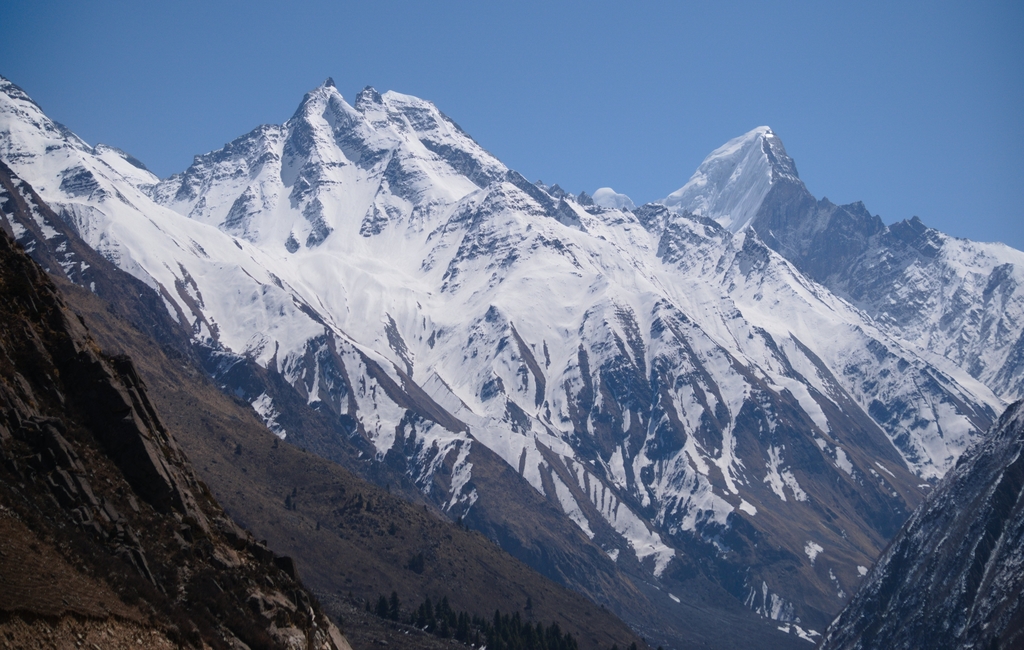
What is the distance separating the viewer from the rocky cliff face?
54625 mm

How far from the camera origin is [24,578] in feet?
167

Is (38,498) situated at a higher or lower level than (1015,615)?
lower

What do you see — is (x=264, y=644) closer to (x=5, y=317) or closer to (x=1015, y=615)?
(x=5, y=317)

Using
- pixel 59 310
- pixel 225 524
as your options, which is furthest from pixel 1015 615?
pixel 59 310

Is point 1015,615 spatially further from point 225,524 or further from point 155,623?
point 155,623

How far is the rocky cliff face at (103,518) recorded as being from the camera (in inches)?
2151

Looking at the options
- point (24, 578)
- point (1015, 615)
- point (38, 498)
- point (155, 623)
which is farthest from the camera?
point (1015, 615)

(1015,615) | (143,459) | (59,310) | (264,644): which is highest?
(1015,615)

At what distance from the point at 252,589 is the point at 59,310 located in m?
27.8

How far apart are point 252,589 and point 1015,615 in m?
175

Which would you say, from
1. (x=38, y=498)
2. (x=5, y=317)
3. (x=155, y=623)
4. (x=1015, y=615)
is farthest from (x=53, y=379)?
(x=1015, y=615)

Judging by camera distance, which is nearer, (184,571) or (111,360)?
(184,571)

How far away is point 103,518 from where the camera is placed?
67.3 m

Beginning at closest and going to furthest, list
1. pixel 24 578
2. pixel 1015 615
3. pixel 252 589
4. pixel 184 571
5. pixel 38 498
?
1. pixel 24 578
2. pixel 38 498
3. pixel 184 571
4. pixel 252 589
5. pixel 1015 615
